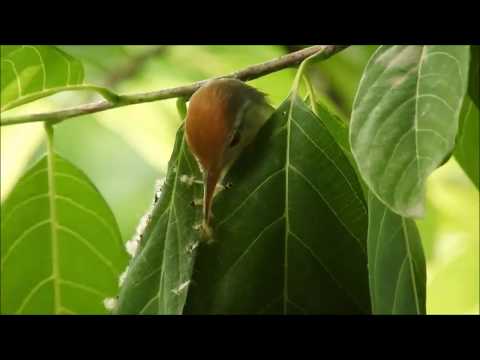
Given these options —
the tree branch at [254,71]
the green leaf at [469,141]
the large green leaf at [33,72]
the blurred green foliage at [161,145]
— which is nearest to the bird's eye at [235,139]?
the tree branch at [254,71]

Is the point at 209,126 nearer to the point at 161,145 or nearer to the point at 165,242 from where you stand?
the point at 165,242

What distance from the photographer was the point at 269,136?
1.22 metres

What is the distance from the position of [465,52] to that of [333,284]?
320 mm

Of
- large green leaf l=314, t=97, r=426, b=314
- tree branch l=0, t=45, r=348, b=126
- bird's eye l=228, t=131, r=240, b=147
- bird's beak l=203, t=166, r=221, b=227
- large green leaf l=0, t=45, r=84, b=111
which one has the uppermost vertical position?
large green leaf l=0, t=45, r=84, b=111

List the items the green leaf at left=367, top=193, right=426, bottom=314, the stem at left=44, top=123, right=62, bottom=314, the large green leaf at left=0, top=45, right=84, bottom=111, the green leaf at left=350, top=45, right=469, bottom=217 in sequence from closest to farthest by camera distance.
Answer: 1. the green leaf at left=350, top=45, right=469, bottom=217
2. the green leaf at left=367, top=193, right=426, bottom=314
3. the large green leaf at left=0, top=45, right=84, bottom=111
4. the stem at left=44, top=123, right=62, bottom=314

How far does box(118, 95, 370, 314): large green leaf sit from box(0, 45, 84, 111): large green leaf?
1.27 feet

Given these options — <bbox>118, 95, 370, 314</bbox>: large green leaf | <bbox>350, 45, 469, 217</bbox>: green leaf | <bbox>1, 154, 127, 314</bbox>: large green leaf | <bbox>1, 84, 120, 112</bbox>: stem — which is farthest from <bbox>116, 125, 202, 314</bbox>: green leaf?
<bbox>1, 154, 127, 314</bbox>: large green leaf

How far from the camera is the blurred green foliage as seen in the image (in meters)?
2.98

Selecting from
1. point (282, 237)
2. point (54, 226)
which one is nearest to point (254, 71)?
point (282, 237)

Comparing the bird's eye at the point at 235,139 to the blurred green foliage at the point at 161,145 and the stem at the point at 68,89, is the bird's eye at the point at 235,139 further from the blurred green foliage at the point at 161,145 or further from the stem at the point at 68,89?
the blurred green foliage at the point at 161,145

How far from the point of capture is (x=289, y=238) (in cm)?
117

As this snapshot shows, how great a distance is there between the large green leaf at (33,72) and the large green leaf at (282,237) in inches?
15.2

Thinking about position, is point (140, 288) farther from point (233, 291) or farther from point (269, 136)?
point (269, 136)

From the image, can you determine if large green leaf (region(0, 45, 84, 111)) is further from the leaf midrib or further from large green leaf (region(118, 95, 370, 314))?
large green leaf (region(118, 95, 370, 314))
